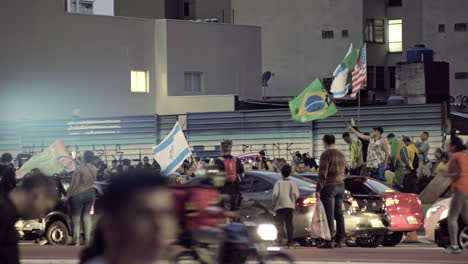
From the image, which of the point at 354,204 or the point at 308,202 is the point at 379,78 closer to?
the point at 354,204

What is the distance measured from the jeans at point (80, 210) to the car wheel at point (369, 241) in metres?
4.90

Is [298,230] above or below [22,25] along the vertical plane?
below

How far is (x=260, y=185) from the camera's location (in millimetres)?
18969

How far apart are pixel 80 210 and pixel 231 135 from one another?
1581 centimetres

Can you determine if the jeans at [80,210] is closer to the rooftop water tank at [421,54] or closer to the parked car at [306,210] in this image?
the parked car at [306,210]

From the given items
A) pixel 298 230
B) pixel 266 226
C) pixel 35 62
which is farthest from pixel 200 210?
pixel 35 62

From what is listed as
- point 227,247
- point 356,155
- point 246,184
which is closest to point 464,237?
point 246,184

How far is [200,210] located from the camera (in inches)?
409

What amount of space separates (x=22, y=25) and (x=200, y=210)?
117ft

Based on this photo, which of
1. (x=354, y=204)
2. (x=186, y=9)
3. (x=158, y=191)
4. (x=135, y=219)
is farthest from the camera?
(x=186, y=9)

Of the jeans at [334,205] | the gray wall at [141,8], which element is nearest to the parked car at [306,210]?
the jeans at [334,205]

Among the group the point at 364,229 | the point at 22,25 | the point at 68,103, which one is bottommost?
the point at 364,229

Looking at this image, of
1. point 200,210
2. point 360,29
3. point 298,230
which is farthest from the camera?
point 360,29

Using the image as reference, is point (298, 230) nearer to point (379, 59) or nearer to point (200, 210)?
point (200, 210)
